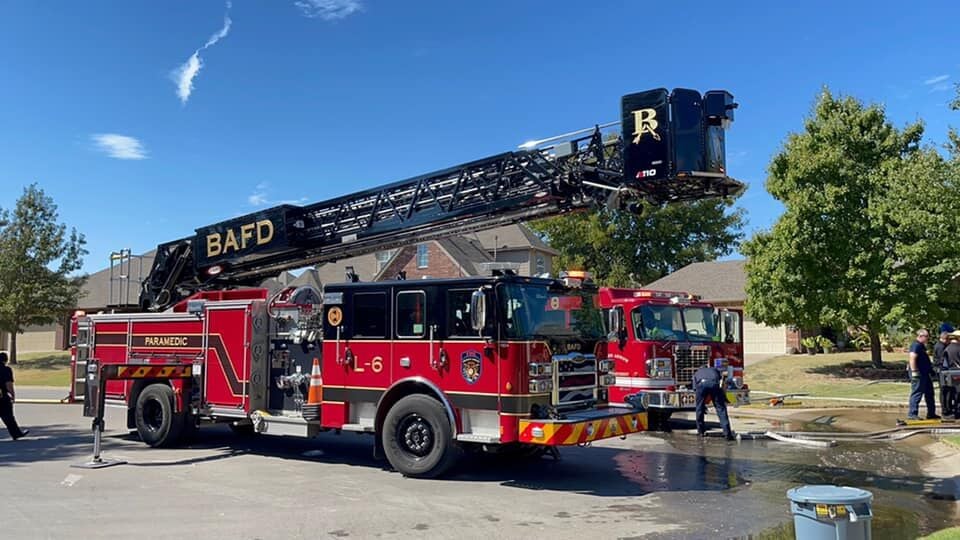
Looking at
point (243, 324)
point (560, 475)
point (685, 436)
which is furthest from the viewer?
point (685, 436)

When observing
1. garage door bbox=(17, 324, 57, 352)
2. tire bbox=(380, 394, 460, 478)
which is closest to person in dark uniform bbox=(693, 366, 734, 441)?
tire bbox=(380, 394, 460, 478)

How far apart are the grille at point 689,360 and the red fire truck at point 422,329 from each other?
423 cm

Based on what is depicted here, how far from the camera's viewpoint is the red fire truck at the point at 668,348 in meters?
13.3

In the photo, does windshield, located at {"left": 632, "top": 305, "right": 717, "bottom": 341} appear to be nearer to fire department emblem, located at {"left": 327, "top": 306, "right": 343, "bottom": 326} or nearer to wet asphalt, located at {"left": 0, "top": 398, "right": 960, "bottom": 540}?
wet asphalt, located at {"left": 0, "top": 398, "right": 960, "bottom": 540}

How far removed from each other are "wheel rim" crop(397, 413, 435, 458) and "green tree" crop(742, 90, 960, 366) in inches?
725

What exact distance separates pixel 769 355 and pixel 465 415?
101ft

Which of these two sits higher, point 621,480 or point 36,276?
point 36,276

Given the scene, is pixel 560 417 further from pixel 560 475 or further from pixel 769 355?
pixel 769 355

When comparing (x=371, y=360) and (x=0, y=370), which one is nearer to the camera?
(x=371, y=360)

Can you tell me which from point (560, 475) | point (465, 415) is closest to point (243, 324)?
point (465, 415)

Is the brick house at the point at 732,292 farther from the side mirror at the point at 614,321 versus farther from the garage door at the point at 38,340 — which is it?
the garage door at the point at 38,340

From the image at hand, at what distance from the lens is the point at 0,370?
1280 cm

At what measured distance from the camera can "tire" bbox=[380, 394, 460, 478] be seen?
8953 millimetres

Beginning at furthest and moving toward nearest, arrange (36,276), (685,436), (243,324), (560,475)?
(36,276), (685,436), (243,324), (560,475)
